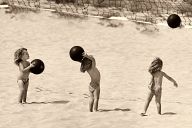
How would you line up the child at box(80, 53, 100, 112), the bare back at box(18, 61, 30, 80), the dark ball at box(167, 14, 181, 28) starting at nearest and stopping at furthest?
the child at box(80, 53, 100, 112), the bare back at box(18, 61, 30, 80), the dark ball at box(167, 14, 181, 28)

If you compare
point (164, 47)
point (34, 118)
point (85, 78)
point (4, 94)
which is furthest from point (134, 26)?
point (34, 118)

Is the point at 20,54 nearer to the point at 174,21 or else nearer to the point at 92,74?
the point at 92,74

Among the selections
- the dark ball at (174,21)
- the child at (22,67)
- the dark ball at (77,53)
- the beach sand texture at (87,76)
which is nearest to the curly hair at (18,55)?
the child at (22,67)

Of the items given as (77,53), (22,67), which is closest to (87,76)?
(22,67)

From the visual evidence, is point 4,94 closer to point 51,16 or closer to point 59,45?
point 59,45

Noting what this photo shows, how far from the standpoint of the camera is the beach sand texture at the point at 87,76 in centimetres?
1066

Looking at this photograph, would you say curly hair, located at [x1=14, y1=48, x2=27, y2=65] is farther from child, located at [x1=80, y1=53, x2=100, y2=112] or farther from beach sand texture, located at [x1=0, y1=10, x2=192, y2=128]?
child, located at [x1=80, y1=53, x2=100, y2=112]

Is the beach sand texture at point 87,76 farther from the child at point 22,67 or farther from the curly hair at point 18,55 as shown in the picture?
the curly hair at point 18,55

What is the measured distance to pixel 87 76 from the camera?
15.7 meters

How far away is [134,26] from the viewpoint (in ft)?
74.2

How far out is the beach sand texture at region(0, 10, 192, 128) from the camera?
35.0ft

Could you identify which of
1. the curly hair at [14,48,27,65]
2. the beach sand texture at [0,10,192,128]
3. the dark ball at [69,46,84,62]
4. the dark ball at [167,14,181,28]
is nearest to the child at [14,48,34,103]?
the curly hair at [14,48,27,65]

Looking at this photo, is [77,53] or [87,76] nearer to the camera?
[77,53]

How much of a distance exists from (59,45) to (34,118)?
945 centimetres
